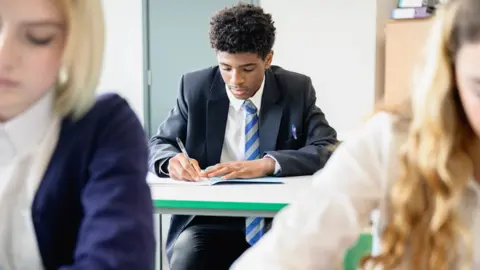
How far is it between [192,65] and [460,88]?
372cm

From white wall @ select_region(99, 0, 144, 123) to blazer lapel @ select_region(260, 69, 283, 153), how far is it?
7.61 ft

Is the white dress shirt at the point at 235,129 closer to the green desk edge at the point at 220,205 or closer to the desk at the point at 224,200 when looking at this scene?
the desk at the point at 224,200

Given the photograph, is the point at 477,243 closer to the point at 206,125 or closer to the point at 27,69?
the point at 27,69

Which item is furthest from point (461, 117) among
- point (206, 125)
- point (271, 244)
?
point (206, 125)

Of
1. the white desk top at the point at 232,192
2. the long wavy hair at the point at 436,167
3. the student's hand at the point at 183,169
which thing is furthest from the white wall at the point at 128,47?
the long wavy hair at the point at 436,167

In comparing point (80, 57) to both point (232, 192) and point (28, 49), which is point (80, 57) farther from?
point (232, 192)

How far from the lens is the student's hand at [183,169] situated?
1992 mm

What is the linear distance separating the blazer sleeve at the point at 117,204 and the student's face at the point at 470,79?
17.6 inches

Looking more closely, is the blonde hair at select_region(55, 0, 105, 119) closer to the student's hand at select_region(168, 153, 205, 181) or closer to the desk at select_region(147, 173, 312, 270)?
the desk at select_region(147, 173, 312, 270)

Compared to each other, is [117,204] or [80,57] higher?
[80,57]

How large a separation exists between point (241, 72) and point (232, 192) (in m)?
0.57

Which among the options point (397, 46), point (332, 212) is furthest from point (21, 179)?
point (397, 46)

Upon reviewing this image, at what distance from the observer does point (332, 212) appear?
850mm

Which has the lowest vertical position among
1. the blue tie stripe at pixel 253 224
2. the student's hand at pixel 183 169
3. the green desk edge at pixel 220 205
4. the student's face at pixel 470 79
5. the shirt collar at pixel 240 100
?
the blue tie stripe at pixel 253 224
